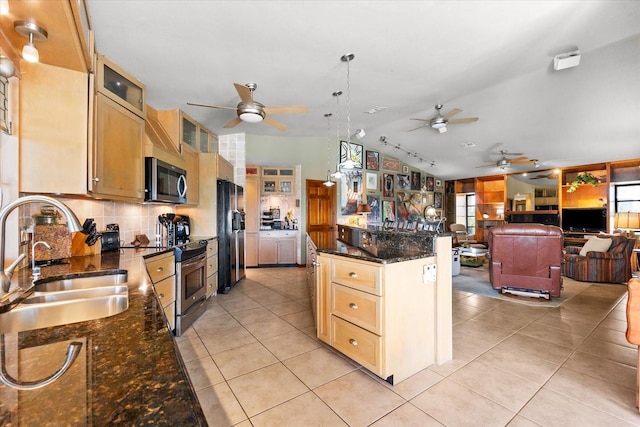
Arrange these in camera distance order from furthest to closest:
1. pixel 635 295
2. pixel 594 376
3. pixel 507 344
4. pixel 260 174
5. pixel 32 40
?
pixel 260 174, pixel 507 344, pixel 594 376, pixel 635 295, pixel 32 40

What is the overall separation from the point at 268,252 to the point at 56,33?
5331mm

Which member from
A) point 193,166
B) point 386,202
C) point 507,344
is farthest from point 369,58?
point 386,202

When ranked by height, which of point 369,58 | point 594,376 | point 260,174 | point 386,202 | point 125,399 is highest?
point 369,58

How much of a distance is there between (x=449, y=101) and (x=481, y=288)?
3391 mm

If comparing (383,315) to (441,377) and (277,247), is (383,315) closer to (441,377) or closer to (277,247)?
(441,377)

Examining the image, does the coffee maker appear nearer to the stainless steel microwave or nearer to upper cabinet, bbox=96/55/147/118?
the stainless steel microwave

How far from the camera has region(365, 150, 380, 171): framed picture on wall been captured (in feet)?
26.6

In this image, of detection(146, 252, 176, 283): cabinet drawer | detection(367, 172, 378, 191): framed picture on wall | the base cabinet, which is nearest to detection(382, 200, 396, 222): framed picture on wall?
detection(367, 172, 378, 191): framed picture on wall

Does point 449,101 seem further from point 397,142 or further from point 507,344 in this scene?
point 507,344

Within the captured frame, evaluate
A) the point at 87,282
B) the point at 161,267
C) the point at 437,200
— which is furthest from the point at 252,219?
the point at 437,200

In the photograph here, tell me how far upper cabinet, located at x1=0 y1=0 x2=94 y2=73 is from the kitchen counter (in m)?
1.59

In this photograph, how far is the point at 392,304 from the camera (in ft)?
6.73

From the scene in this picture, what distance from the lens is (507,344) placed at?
2668 mm

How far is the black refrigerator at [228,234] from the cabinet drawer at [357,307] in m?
2.56
